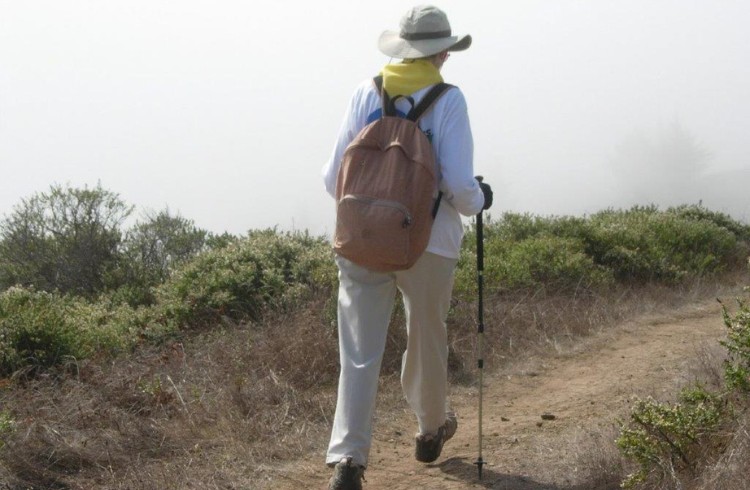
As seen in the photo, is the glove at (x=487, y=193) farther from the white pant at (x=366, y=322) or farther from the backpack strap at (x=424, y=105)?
the backpack strap at (x=424, y=105)

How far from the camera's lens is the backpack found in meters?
4.57

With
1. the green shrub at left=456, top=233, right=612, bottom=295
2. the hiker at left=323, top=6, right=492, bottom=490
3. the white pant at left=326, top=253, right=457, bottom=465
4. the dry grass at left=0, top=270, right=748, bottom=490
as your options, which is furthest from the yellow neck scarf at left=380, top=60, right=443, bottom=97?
the green shrub at left=456, top=233, right=612, bottom=295

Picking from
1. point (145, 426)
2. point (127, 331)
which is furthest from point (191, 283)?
point (145, 426)

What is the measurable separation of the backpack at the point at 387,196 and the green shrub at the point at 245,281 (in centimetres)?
432

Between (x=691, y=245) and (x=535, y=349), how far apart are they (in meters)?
6.22

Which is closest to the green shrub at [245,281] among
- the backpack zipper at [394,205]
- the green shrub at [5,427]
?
the green shrub at [5,427]

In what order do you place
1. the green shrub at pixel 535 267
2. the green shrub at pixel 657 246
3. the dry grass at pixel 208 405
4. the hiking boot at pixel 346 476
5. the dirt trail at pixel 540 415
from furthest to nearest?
the green shrub at pixel 657 246 → the green shrub at pixel 535 267 → the dirt trail at pixel 540 415 → the dry grass at pixel 208 405 → the hiking boot at pixel 346 476

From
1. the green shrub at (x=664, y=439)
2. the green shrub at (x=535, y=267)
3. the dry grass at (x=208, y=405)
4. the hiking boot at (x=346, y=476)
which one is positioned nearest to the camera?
the green shrub at (x=664, y=439)

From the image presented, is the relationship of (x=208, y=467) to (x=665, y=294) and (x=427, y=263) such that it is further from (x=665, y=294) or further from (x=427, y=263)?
(x=665, y=294)

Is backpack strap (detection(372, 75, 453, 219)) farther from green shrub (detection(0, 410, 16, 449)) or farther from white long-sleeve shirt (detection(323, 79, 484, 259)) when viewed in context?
green shrub (detection(0, 410, 16, 449))

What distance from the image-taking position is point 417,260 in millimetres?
4746

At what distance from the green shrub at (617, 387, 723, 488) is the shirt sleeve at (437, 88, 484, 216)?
1173mm

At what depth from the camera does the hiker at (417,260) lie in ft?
15.5

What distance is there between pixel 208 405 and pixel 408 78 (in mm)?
2514
